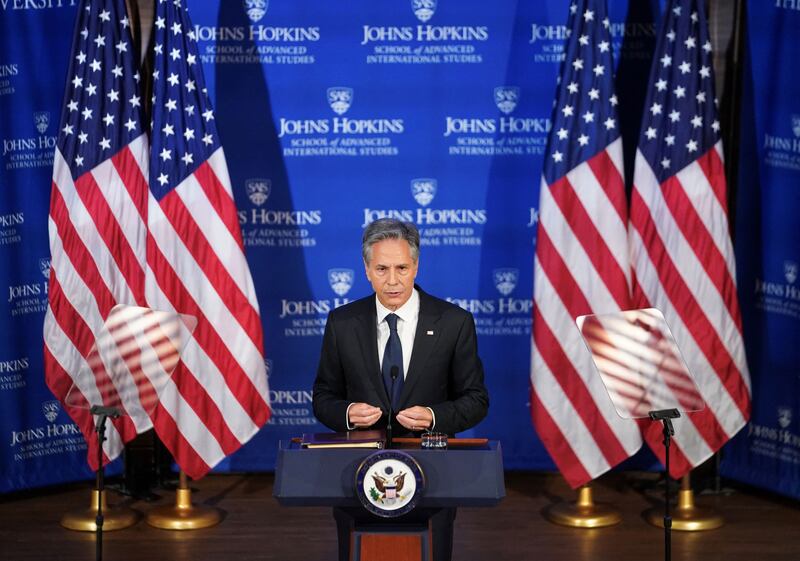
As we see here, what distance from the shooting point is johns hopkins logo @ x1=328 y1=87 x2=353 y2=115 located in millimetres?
6488

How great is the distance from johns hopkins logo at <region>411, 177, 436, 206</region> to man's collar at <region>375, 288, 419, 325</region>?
2.93 m

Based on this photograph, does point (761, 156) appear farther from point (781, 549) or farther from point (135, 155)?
point (135, 155)

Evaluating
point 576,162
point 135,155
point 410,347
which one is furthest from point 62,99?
point 410,347

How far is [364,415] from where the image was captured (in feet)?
10.7

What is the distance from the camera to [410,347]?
3.61 m

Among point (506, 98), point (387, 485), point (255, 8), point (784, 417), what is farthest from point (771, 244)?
point (387, 485)

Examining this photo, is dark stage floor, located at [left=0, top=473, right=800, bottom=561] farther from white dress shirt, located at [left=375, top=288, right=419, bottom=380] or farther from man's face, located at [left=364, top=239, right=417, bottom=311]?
man's face, located at [left=364, top=239, right=417, bottom=311]

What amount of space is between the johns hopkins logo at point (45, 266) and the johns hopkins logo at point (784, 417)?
4.31m

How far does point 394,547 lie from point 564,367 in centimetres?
289

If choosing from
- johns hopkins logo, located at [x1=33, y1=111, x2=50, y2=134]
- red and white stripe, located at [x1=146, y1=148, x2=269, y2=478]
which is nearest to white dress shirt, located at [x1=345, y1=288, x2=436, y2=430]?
red and white stripe, located at [x1=146, y1=148, x2=269, y2=478]

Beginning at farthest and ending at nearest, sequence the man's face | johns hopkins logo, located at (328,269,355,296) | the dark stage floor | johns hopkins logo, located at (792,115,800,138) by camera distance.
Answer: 1. johns hopkins logo, located at (328,269,355,296)
2. johns hopkins logo, located at (792,115,800,138)
3. the dark stage floor
4. the man's face

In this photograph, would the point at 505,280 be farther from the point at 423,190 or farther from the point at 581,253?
the point at 581,253

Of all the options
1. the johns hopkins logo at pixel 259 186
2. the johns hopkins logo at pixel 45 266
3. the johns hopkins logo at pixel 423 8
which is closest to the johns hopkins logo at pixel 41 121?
the johns hopkins logo at pixel 45 266

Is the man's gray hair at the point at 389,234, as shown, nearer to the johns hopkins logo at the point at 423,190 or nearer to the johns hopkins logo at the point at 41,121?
the johns hopkins logo at the point at 423,190
